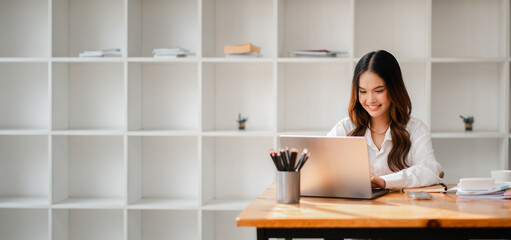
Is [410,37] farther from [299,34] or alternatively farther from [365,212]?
[365,212]

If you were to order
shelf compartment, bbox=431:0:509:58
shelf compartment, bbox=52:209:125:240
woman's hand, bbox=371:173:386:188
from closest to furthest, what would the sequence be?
woman's hand, bbox=371:173:386:188 < shelf compartment, bbox=431:0:509:58 < shelf compartment, bbox=52:209:125:240

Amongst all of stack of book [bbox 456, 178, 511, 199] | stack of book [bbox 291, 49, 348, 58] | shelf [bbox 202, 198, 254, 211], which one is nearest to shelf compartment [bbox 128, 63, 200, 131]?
shelf [bbox 202, 198, 254, 211]

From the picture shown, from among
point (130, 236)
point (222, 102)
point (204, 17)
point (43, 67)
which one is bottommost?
point (130, 236)

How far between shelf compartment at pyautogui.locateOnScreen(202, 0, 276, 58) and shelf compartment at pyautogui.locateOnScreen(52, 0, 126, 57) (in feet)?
Answer: 2.33

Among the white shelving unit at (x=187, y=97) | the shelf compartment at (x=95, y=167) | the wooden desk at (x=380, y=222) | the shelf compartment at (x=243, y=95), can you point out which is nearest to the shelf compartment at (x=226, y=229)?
the white shelving unit at (x=187, y=97)

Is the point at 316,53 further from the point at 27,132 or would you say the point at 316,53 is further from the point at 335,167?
the point at 27,132

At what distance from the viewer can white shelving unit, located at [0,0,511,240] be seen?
391 cm

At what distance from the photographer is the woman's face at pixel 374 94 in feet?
8.68

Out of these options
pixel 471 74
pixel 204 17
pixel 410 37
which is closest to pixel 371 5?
pixel 410 37

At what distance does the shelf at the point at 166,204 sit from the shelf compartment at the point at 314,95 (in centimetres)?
85

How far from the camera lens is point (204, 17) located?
3719 millimetres

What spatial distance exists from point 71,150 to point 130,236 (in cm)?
84

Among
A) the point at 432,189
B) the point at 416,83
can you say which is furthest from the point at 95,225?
the point at 432,189

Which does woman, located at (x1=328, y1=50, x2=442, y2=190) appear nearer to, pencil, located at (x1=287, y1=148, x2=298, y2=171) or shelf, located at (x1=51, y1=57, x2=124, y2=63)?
pencil, located at (x1=287, y1=148, x2=298, y2=171)
